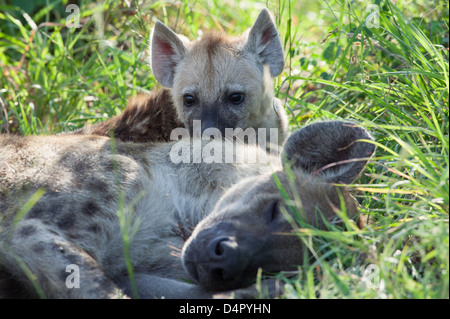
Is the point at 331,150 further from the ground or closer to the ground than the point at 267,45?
closer to the ground

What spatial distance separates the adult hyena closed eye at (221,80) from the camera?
3611mm

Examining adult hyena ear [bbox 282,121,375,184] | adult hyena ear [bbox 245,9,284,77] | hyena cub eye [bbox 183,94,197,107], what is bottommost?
adult hyena ear [bbox 282,121,375,184]

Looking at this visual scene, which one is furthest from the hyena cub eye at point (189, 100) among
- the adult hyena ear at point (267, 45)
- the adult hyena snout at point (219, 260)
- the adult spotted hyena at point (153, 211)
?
the adult hyena snout at point (219, 260)

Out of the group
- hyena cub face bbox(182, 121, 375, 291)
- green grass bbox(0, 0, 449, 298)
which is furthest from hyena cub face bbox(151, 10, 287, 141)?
hyena cub face bbox(182, 121, 375, 291)

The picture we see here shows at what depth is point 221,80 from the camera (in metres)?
3.74

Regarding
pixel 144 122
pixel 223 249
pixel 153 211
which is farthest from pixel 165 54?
pixel 223 249

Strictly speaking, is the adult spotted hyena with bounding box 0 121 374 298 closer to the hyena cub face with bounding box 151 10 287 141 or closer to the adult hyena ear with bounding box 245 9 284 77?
the hyena cub face with bounding box 151 10 287 141

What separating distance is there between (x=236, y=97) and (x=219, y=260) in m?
1.83

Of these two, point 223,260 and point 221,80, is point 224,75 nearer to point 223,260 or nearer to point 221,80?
point 221,80

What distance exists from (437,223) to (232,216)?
715 millimetres

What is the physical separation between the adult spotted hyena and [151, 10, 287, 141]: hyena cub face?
0.91 m

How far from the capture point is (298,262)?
2225 mm

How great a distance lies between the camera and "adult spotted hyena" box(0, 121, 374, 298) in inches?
83.3
